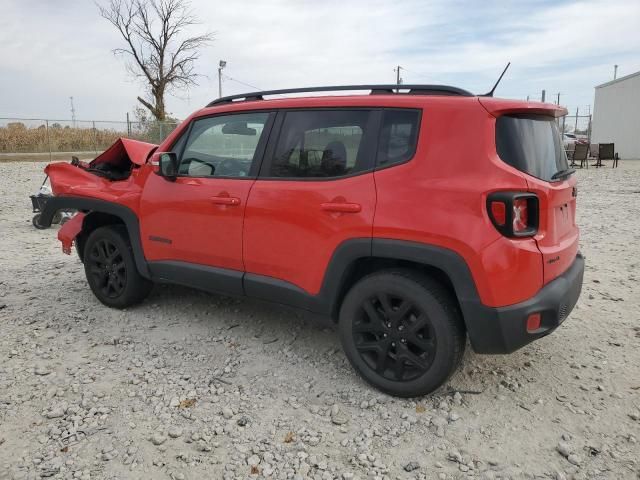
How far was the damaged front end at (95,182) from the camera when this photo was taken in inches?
167

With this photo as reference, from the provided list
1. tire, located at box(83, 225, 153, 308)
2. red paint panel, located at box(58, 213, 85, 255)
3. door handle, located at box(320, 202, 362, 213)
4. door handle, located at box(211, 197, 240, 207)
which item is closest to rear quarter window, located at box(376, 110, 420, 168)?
door handle, located at box(320, 202, 362, 213)

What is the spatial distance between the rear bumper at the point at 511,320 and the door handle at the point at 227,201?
1.66m

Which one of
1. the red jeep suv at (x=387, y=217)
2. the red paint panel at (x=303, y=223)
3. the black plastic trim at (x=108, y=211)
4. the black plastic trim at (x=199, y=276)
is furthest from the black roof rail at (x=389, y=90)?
the black plastic trim at (x=108, y=211)

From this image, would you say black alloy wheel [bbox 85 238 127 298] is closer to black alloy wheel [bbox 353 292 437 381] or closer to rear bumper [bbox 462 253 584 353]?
black alloy wheel [bbox 353 292 437 381]

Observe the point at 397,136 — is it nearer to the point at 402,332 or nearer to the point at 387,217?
the point at 387,217

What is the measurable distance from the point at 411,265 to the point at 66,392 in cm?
222

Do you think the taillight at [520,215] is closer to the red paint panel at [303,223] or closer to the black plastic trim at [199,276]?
the red paint panel at [303,223]

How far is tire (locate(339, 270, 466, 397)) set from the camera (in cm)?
277

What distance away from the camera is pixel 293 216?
3.18 meters

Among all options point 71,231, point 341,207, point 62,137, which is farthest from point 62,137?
point 341,207

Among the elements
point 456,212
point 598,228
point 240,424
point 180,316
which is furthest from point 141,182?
point 598,228

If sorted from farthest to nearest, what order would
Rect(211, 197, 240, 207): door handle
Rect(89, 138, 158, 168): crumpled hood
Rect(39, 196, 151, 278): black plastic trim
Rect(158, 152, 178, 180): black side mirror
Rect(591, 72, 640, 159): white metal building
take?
Rect(591, 72, 640, 159): white metal building, Rect(89, 138, 158, 168): crumpled hood, Rect(39, 196, 151, 278): black plastic trim, Rect(158, 152, 178, 180): black side mirror, Rect(211, 197, 240, 207): door handle

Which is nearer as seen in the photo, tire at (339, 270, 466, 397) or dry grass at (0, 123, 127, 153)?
tire at (339, 270, 466, 397)

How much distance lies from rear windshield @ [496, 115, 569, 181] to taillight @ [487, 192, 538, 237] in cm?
19
